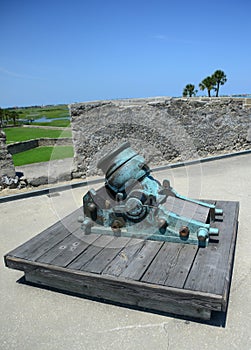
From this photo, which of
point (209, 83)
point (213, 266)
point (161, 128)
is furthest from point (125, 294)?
point (209, 83)

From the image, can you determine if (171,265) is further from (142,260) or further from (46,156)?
(46,156)

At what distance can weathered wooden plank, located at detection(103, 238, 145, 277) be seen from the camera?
90.0 inches

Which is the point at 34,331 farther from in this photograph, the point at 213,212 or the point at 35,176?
the point at 35,176

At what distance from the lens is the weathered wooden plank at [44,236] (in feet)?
8.69

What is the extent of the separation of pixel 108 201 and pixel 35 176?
3.42 metres

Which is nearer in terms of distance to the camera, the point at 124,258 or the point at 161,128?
the point at 124,258

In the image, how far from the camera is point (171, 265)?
230 centimetres

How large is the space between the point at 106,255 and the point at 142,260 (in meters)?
0.31

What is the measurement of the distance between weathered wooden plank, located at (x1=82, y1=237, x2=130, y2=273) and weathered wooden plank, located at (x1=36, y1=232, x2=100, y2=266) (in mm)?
176

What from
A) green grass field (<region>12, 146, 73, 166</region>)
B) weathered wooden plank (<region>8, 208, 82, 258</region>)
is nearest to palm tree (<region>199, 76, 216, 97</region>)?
green grass field (<region>12, 146, 73, 166</region>)

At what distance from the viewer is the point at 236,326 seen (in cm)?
206

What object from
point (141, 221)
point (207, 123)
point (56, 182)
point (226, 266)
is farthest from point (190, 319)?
point (207, 123)

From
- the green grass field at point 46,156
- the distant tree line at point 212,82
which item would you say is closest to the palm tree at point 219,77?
the distant tree line at point 212,82

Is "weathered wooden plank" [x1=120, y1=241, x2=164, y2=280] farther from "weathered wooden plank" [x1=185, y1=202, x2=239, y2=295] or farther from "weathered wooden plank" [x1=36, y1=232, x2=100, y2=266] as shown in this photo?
"weathered wooden plank" [x1=36, y1=232, x2=100, y2=266]
